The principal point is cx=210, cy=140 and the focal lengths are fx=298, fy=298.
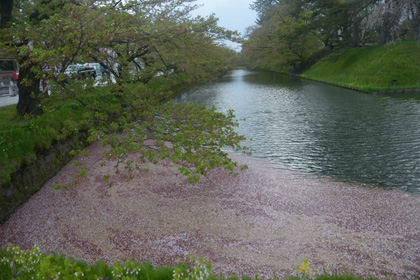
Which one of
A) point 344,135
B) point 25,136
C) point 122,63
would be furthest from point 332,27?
point 25,136

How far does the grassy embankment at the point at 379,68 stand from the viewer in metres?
30.9

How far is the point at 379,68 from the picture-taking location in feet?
111

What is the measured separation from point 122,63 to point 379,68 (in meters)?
30.2

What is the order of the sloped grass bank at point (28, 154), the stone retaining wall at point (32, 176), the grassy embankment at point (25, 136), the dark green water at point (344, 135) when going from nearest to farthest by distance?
the stone retaining wall at point (32, 176) < the sloped grass bank at point (28, 154) < the grassy embankment at point (25, 136) < the dark green water at point (344, 135)

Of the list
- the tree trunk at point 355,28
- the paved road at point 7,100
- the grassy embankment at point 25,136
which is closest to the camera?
the grassy embankment at point 25,136

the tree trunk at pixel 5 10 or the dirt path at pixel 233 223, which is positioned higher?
the tree trunk at pixel 5 10

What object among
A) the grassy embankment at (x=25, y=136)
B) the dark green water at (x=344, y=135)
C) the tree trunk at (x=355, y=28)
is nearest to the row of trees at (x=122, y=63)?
the grassy embankment at (x=25, y=136)

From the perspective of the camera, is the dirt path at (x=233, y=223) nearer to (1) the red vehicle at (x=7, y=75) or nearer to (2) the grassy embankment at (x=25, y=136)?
(2) the grassy embankment at (x=25, y=136)

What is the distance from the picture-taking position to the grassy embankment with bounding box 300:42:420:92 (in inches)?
1216

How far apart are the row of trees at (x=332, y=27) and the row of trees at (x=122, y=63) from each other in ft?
87.0

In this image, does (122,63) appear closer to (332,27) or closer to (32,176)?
(32,176)

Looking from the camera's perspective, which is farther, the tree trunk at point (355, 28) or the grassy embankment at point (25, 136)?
the tree trunk at point (355, 28)

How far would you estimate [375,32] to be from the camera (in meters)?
50.6

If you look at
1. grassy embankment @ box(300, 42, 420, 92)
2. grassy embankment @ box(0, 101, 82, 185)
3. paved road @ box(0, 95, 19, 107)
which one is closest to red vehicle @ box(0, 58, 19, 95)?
paved road @ box(0, 95, 19, 107)
